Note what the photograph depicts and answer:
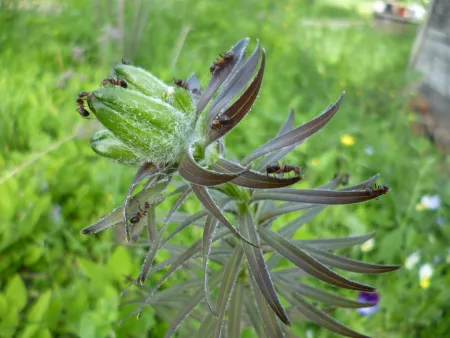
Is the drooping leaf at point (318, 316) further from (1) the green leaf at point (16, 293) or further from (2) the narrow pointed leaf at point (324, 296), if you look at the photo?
(1) the green leaf at point (16, 293)

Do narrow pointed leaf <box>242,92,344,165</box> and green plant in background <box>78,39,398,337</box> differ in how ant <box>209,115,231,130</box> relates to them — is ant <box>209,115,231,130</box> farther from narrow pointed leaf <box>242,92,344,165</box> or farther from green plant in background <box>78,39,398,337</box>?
narrow pointed leaf <box>242,92,344,165</box>

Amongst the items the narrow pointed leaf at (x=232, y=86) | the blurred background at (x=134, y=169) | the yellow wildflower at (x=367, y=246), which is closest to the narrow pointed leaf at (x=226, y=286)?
the narrow pointed leaf at (x=232, y=86)

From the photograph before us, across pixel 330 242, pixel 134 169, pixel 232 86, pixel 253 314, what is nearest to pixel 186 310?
pixel 253 314

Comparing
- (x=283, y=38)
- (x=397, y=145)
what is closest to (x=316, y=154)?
(x=397, y=145)

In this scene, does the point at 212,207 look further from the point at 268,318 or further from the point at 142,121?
the point at 268,318

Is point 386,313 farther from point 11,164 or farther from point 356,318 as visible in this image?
point 11,164
